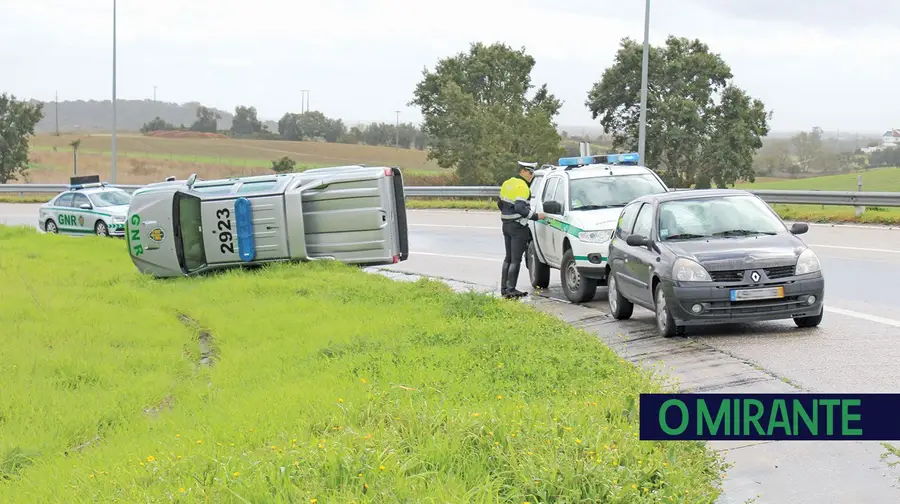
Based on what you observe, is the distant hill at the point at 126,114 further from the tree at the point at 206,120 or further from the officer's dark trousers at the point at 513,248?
the officer's dark trousers at the point at 513,248

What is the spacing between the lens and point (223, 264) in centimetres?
1703

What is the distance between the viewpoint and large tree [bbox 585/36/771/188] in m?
54.6

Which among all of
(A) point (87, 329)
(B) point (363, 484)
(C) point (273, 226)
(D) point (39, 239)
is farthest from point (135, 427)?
(D) point (39, 239)

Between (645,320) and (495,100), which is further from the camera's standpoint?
(495,100)

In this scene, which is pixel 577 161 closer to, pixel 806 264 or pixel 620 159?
pixel 620 159

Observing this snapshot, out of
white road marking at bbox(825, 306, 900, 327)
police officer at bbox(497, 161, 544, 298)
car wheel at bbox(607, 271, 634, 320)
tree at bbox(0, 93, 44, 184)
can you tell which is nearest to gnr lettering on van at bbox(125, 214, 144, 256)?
police officer at bbox(497, 161, 544, 298)

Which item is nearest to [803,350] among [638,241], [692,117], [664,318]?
[664,318]

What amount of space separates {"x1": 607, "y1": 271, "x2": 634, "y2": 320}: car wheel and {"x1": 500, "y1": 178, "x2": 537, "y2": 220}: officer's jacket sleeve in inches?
76.7

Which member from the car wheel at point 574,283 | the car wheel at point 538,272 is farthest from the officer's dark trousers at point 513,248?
the car wheel at point 538,272

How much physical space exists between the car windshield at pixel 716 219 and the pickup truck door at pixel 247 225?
6954mm

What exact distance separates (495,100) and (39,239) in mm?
43687

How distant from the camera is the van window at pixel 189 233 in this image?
55.5ft

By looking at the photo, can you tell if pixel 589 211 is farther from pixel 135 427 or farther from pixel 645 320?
pixel 135 427

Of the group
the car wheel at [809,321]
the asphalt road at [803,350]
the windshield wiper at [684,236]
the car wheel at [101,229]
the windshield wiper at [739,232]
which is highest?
the windshield wiper at [739,232]
